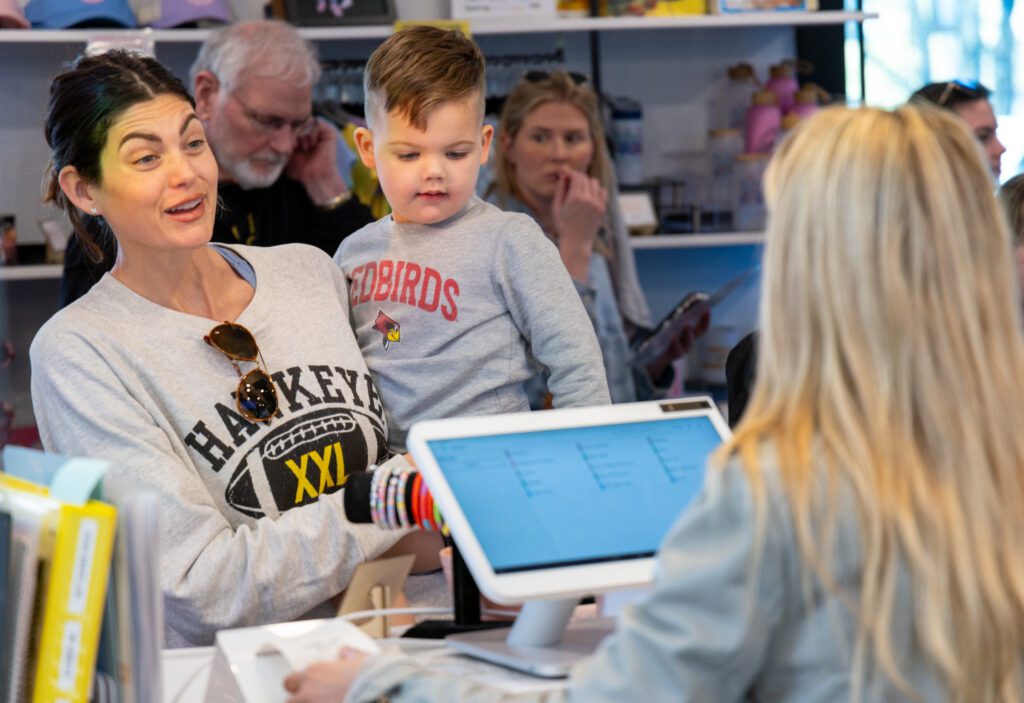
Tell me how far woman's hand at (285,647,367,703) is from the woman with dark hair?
14.8 inches

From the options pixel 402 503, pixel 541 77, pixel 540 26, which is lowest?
pixel 402 503

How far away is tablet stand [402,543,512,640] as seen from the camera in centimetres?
143

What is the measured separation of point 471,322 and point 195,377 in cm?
44

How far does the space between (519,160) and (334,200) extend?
1.75 feet

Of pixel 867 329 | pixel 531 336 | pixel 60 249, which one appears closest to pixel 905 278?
pixel 867 329

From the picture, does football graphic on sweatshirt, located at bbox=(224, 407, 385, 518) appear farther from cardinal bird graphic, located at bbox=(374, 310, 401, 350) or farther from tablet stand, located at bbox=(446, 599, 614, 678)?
tablet stand, located at bbox=(446, 599, 614, 678)

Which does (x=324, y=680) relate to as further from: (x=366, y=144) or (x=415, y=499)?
(x=366, y=144)

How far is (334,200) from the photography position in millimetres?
3285

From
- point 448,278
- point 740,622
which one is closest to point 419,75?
point 448,278

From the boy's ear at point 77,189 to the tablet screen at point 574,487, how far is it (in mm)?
809

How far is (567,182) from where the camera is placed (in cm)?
347

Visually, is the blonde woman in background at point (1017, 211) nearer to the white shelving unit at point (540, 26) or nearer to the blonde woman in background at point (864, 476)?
the blonde woman in background at point (864, 476)

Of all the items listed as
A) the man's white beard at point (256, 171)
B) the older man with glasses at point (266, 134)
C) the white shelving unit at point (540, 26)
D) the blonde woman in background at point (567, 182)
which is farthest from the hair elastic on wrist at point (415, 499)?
the white shelving unit at point (540, 26)

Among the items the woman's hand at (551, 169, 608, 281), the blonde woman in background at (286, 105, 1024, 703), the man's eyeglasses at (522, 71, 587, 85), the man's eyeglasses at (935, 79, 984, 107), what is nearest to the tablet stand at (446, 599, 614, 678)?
the blonde woman in background at (286, 105, 1024, 703)
